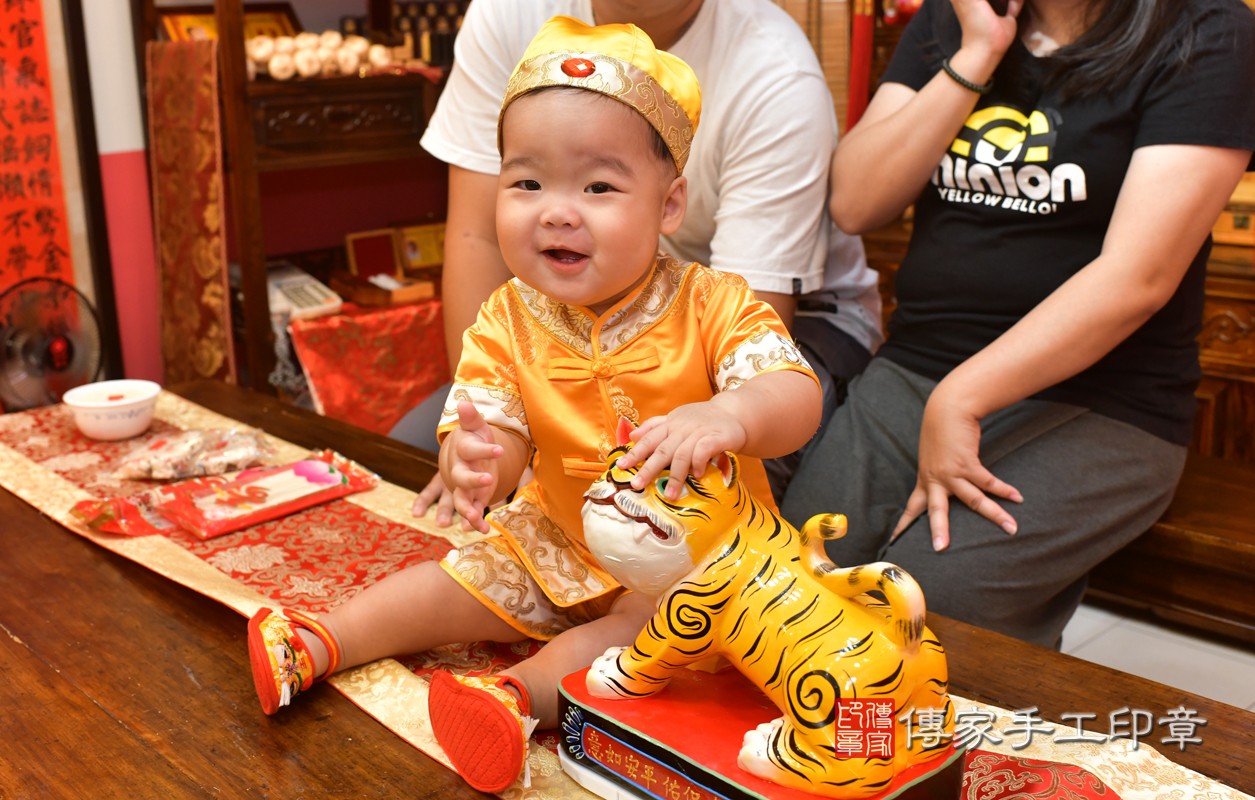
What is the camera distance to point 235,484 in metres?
1.69

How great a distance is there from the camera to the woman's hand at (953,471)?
1431 millimetres

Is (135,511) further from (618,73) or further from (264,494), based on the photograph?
(618,73)

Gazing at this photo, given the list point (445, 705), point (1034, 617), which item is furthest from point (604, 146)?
point (1034, 617)

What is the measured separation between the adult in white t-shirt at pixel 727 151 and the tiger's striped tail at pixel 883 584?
808 mm

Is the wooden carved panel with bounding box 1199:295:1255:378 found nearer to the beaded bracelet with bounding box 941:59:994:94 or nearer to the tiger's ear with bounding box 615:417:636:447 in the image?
the beaded bracelet with bounding box 941:59:994:94

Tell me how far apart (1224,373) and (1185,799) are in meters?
2.13

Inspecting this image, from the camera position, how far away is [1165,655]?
222cm

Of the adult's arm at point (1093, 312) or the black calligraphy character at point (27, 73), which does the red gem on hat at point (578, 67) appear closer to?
the adult's arm at point (1093, 312)

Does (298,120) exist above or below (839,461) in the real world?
above

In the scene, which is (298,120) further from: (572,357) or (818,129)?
(572,357)

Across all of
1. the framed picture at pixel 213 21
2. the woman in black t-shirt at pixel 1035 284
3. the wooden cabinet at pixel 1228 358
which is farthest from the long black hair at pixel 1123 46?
the framed picture at pixel 213 21

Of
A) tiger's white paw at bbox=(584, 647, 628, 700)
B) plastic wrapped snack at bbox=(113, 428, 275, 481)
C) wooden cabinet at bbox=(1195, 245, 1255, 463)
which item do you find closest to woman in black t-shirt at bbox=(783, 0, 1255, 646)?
tiger's white paw at bbox=(584, 647, 628, 700)

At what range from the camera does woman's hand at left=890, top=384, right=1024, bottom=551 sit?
4.69 ft

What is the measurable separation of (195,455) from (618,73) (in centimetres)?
111
